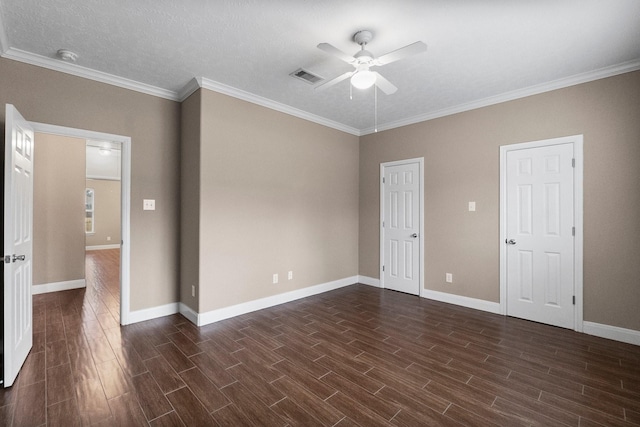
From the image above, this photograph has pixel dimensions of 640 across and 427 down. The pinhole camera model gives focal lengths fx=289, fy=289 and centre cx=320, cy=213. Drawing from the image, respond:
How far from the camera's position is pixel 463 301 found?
164 inches

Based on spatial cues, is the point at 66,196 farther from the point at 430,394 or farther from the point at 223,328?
the point at 430,394

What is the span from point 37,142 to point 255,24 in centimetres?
473

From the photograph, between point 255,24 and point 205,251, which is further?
point 205,251

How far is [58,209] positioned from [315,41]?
17.0ft

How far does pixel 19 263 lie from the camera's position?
242cm

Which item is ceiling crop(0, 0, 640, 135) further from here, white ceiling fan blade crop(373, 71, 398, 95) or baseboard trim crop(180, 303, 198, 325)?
baseboard trim crop(180, 303, 198, 325)

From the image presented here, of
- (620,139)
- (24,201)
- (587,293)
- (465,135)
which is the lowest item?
(587,293)

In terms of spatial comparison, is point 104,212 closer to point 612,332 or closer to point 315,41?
point 315,41

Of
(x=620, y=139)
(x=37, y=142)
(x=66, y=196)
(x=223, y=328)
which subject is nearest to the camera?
(x=620, y=139)

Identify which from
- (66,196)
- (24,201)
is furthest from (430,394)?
(66,196)

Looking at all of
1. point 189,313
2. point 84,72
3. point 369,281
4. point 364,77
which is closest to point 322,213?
point 369,281

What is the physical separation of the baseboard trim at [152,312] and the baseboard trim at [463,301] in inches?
143

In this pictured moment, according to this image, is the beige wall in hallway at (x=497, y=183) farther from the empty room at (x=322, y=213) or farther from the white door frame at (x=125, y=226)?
the white door frame at (x=125, y=226)

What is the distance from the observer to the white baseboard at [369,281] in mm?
5227
